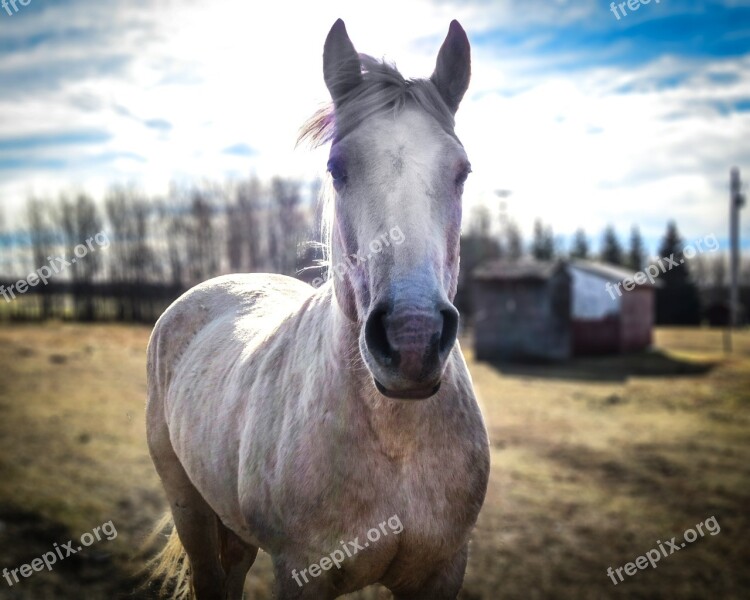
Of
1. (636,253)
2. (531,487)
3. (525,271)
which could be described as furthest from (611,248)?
(531,487)

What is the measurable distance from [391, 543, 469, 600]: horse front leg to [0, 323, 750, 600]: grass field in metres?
0.31

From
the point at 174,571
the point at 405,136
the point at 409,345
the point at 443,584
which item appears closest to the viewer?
the point at 409,345

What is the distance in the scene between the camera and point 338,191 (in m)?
2.03

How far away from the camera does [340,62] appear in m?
2.13

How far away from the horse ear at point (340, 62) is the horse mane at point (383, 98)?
3 centimetres

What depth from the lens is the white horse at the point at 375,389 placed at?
166cm

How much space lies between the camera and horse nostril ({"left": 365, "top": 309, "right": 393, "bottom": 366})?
1.58 meters

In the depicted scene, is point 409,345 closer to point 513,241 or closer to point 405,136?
point 405,136

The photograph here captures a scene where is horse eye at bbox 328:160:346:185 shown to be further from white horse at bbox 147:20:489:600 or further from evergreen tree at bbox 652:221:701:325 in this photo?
evergreen tree at bbox 652:221:701:325

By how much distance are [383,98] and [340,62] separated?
0.29 meters

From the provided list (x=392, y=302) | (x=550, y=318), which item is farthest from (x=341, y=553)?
(x=550, y=318)

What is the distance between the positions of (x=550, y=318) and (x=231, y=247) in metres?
14.4

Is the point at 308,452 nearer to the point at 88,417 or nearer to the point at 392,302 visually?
the point at 392,302

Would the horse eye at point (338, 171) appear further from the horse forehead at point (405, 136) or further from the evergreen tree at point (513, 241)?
the evergreen tree at point (513, 241)
